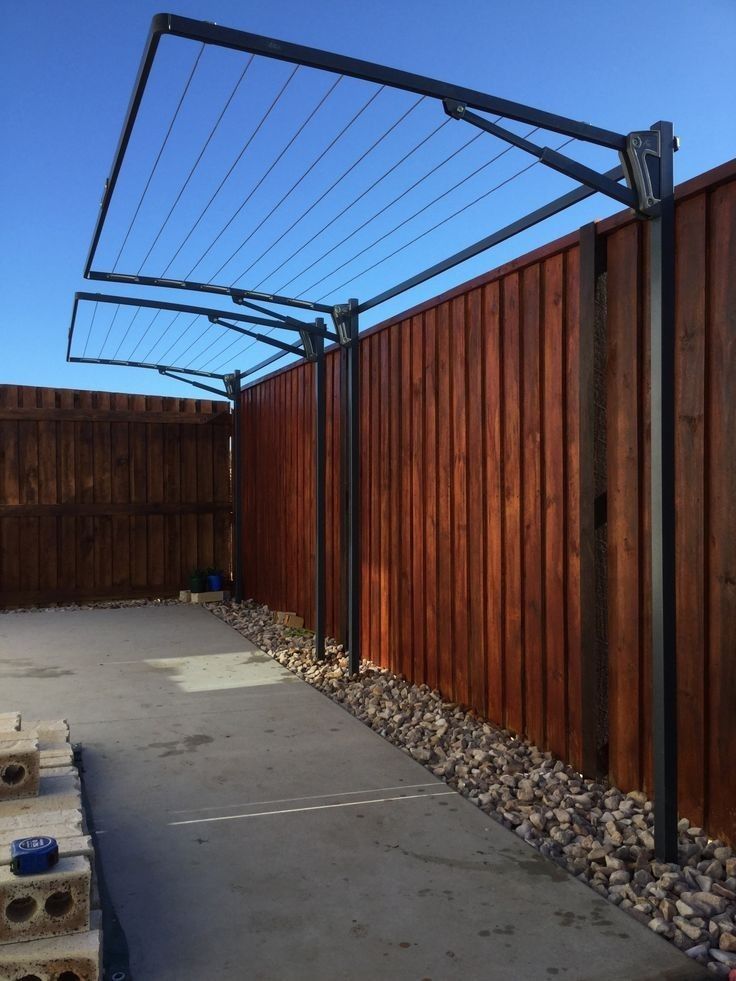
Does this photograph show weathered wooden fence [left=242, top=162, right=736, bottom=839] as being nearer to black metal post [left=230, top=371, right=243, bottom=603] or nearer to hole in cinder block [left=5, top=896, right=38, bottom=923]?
hole in cinder block [left=5, top=896, right=38, bottom=923]

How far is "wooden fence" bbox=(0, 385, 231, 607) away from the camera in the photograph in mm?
8867

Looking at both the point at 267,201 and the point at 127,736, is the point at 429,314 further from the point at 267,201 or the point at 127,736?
the point at 127,736

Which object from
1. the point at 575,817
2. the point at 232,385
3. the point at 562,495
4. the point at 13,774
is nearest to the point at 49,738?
the point at 13,774

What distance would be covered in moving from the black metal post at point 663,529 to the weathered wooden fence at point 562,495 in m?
0.17

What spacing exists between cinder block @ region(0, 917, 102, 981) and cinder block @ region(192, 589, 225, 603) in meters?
7.52

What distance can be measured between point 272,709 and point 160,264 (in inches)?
117

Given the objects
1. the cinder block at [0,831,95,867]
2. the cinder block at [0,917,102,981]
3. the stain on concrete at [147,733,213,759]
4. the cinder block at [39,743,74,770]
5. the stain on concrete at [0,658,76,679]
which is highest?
the cinder block at [0,831,95,867]

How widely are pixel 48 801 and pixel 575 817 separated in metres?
1.83

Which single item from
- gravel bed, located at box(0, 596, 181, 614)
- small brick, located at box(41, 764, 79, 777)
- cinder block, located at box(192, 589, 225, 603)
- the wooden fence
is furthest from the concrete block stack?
the wooden fence

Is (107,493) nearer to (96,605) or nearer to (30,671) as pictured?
(96,605)

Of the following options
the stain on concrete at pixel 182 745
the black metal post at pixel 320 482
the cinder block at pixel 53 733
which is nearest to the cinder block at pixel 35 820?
the cinder block at pixel 53 733

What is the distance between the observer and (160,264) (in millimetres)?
5215

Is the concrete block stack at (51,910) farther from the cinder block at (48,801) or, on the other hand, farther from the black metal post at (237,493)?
the black metal post at (237,493)

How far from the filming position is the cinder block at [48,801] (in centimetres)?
246
